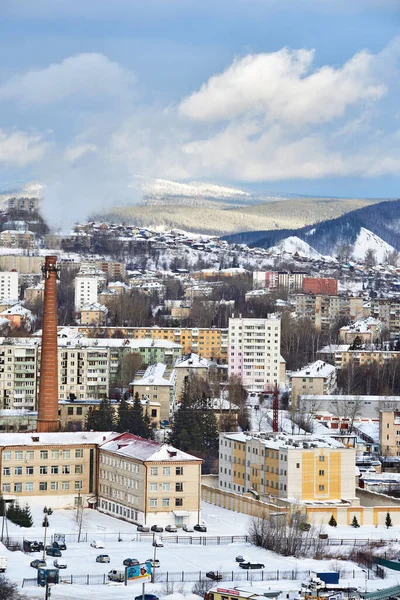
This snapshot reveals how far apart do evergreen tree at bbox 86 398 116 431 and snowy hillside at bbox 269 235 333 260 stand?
7931 centimetres

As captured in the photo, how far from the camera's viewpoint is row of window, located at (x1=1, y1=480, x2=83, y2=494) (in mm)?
26766

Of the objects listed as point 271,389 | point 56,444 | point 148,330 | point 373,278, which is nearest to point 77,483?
point 56,444

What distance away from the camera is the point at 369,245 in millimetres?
139500

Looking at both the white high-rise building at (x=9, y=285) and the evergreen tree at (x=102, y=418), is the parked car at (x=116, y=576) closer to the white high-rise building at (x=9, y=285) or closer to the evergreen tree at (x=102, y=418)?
the evergreen tree at (x=102, y=418)

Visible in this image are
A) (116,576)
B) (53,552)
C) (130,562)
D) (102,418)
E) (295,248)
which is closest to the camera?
(116,576)

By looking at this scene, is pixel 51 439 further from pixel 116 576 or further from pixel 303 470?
pixel 116 576

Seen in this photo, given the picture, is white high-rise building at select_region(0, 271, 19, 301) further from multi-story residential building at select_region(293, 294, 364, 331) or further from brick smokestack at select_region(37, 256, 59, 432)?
brick smokestack at select_region(37, 256, 59, 432)

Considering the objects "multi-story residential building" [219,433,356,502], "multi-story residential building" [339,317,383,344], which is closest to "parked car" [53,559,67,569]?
"multi-story residential building" [219,433,356,502]

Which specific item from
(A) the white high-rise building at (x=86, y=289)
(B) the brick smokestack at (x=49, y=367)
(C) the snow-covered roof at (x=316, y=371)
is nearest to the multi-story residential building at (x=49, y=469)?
(B) the brick smokestack at (x=49, y=367)

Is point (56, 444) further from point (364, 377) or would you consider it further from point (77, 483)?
point (364, 377)

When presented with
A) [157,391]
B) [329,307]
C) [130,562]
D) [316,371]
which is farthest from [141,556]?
[329,307]

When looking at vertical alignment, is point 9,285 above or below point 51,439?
above

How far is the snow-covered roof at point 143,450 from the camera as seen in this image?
84.9 ft

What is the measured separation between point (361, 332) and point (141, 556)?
37296 mm
